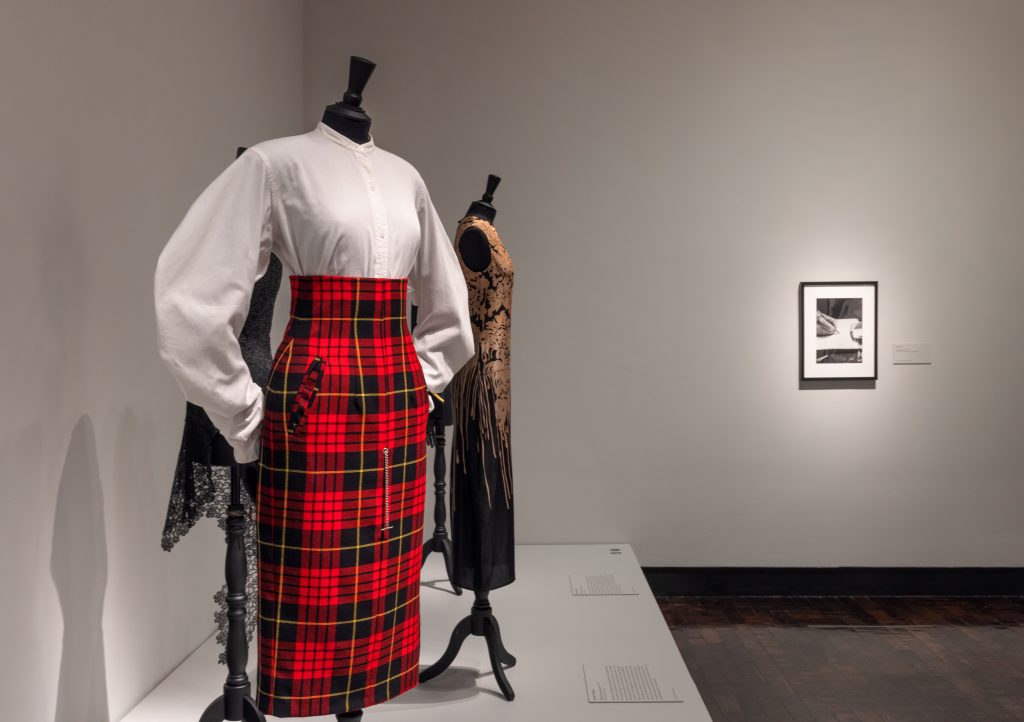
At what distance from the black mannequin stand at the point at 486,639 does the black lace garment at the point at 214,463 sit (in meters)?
0.69

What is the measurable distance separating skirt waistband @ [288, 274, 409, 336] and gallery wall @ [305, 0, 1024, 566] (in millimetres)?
2706

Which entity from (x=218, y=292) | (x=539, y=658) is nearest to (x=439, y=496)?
(x=539, y=658)

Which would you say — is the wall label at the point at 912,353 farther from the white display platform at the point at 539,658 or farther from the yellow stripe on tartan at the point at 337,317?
the yellow stripe on tartan at the point at 337,317

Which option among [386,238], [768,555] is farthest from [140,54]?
[768,555]

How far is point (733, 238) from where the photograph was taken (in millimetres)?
4438

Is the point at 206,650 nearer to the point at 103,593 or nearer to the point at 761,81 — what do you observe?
the point at 103,593

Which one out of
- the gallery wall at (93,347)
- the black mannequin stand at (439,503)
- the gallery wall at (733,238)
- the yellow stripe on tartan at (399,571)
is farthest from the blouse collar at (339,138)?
the gallery wall at (733,238)

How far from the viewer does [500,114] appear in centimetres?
448

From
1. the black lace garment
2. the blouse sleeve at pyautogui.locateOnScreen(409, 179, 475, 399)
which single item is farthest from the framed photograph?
the black lace garment

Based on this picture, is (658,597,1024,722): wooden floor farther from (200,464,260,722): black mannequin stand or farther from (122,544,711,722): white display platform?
(200,464,260,722): black mannequin stand

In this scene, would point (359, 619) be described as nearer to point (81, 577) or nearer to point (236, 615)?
point (236, 615)

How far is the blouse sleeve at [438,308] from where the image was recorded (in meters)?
2.13

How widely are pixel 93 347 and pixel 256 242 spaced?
3.25 feet

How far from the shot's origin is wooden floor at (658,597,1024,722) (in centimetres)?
310
